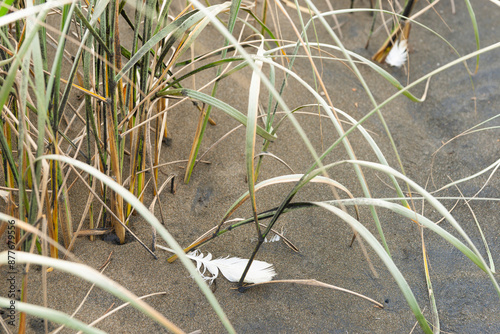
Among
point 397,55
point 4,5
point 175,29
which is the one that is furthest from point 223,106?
point 397,55

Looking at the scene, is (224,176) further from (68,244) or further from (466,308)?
(466,308)

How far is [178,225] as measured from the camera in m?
1.07

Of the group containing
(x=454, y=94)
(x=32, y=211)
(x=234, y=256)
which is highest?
(x=32, y=211)

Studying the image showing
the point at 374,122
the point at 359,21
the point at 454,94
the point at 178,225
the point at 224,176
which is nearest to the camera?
the point at 178,225

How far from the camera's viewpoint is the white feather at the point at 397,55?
64.8 inches

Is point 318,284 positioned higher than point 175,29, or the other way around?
point 175,29

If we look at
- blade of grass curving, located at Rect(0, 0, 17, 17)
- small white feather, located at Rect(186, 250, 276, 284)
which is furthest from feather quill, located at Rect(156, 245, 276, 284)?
blade of grass curving, located at Rect(0, 0, 17, 17)

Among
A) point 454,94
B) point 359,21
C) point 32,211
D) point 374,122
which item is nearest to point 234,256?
point 32,211

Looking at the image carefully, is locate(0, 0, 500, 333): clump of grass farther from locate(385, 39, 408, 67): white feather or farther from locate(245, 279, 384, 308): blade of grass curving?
locate(385, 39, 408, 67): white feather

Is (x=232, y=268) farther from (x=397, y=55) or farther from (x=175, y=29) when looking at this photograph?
(x=397, y=55)

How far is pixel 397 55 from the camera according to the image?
66.1 inches

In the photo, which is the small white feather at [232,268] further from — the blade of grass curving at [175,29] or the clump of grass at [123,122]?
the blade of grass curving at [175,29]

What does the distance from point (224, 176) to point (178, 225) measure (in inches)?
8.5

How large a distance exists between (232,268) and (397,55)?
3.84 ft
